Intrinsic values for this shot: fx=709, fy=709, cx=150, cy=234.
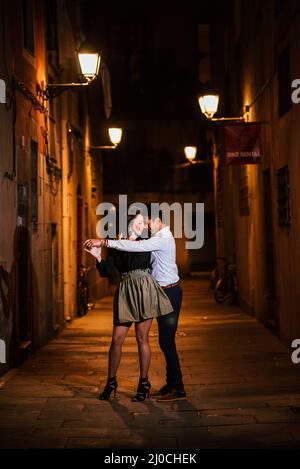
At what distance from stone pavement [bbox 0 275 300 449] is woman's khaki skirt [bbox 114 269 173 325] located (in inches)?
39.3

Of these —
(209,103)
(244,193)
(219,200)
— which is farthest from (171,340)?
(219,200)

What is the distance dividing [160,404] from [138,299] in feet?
3.94

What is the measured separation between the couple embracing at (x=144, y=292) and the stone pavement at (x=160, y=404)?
341 mm

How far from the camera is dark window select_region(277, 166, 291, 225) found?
37.7ft

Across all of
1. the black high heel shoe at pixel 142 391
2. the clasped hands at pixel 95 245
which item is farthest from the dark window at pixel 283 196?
the clasped hands at pixel 95 245

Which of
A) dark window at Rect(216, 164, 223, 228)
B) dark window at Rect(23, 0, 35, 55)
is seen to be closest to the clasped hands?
dark window at Rect(23, 0, 35, 55)

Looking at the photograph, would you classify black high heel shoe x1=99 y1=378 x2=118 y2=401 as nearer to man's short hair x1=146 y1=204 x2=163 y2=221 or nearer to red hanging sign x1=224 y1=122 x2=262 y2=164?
man's short hair x1=146 y1=204 x2=163 y2=221

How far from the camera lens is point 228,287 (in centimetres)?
2086

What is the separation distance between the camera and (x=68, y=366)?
1067cm

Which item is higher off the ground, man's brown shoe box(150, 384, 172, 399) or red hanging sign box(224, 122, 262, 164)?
red hanging sign box(224, 122, 262, 164)

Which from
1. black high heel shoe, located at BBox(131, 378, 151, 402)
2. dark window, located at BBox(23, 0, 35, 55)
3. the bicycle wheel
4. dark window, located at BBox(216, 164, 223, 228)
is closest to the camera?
black high heel shoe, located at BBox(131, 378, 151, 402)

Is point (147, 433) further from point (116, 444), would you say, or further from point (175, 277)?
point (175, 277)

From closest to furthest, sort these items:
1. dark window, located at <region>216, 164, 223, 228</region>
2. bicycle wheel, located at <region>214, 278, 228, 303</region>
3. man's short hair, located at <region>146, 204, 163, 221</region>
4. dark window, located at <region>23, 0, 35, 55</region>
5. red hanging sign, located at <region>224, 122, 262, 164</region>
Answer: man's short hair, located at <region>146, 204, 163, 221</region>, dark window, located at <region>23, 0, 35, 55</region>, red hanging sign, located at <region>224, 122, 262, 164</region>, bicycle wheel, located at <region>214, 278, 228, 303</region>, dark window, located at <region>216, 164, 223, 228</region>

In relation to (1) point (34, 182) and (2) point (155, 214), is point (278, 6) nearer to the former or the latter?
(1) point (34, 182)
